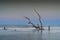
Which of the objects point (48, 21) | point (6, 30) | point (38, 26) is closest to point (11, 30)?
point (6, 30)

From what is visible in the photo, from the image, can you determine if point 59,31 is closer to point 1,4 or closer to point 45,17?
point 45,17

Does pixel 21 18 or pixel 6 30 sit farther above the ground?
pixel 21 18

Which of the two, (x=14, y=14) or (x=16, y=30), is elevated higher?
(x=14, y=14)

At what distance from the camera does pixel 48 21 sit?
394 centimetres

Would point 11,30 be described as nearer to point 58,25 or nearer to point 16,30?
point 16,30

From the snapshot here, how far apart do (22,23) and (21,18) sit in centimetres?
13

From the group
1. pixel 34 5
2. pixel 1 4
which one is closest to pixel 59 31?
pixel 34 5

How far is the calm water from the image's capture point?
11.9 ft

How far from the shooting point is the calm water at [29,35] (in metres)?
3.64

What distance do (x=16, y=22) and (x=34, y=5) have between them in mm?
628

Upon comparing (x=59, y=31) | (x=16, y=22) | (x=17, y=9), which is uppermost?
(x=17, y=9)

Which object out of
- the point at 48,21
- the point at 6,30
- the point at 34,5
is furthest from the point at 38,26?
the point at 6,30

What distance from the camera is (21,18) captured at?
3906 millimetres

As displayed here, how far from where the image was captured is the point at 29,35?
12.4 feet
